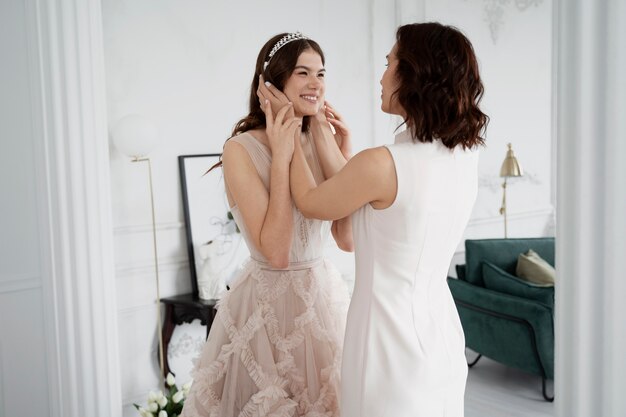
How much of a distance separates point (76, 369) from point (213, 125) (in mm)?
2239

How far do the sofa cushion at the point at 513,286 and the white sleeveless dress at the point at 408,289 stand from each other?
261 centimetres

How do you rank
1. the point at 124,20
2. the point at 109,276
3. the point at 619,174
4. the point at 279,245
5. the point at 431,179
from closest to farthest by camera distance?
the point at 619,174 → the point at 431,179 → the point at 279,245 → the point at 109,276 → the point at 124,20

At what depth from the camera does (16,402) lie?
97.7 inches

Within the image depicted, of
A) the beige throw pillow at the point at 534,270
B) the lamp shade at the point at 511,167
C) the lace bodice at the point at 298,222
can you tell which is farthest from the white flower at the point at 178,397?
the lamp shade at the point at 511,167

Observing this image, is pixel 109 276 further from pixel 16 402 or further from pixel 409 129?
pixel 409 129

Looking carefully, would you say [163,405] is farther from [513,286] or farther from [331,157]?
[513,286]

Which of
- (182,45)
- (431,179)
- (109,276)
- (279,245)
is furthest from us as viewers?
(182,45)

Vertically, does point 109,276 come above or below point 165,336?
above

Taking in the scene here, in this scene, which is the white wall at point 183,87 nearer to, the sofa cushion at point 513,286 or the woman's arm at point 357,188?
the sofa cushion at point 513,286

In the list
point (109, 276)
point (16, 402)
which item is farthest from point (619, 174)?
point (16, 402)

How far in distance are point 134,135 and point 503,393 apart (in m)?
2.95

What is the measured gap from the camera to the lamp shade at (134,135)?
11.1 ft

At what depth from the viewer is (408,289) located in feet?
5.03

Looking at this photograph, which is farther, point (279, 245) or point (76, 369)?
point (76, 369)
